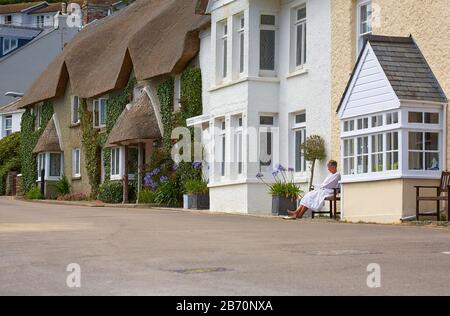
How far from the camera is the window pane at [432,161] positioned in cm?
2284

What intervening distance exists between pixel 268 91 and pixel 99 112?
16.7 metres

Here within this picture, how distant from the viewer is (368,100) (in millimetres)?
23656

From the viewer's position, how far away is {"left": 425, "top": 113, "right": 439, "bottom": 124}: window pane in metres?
22.8

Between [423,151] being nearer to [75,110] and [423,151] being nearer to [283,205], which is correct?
[283,205]

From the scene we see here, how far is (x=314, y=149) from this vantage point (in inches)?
1068

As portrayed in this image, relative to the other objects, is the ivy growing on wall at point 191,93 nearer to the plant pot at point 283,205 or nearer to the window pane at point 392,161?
the plant pot at point 283,205

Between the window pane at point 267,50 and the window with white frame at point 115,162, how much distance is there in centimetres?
1327

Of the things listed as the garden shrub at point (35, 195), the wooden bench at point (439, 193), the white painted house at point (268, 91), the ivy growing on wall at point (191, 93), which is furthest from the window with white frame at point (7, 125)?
the wooden bench at point (439, 193)

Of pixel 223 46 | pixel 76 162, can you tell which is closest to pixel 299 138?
pixel 223 46

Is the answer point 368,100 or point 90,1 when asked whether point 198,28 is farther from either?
point 90,1

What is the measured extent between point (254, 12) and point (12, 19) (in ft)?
328

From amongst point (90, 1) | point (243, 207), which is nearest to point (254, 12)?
point (243, 207)

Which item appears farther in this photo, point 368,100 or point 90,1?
point 90,1

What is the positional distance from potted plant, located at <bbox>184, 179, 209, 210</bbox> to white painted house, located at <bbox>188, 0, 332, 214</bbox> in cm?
136
